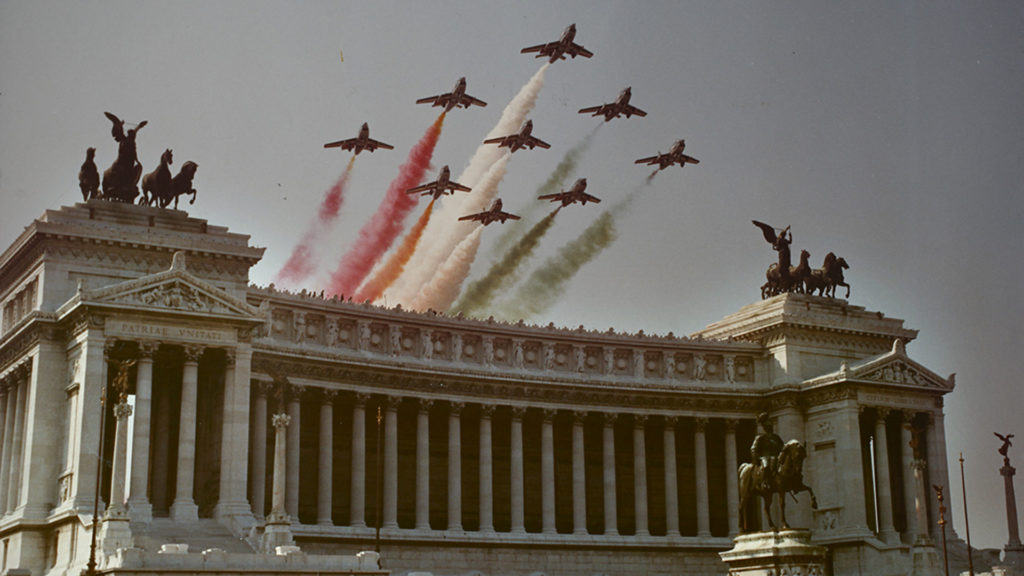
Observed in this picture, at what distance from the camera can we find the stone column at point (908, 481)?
3499 inches

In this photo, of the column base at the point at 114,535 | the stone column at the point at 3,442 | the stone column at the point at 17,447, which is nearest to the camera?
the column base at the point at 114,535

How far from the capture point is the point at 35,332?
67.3m

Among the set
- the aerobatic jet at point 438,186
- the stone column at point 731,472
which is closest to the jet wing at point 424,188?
the aerobatic jet at point 438,186

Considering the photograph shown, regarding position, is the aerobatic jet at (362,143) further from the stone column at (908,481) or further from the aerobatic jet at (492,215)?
the stone column at (908,481)

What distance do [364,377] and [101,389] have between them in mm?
18638

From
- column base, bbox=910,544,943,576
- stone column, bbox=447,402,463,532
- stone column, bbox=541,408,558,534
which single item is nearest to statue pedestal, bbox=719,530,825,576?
column base, bbox=910,544,943,576

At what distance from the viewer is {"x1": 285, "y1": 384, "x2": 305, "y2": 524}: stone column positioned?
7569 centimetres

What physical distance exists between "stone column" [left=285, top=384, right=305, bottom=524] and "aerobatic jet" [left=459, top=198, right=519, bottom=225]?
74.4 ft

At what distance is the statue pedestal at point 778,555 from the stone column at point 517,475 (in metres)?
31.5

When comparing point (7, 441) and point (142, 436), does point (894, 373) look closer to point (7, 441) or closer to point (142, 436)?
point (142, 436)

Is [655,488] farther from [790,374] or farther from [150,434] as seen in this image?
[150,434]

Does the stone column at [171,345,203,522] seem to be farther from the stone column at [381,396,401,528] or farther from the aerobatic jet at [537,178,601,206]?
the aerobatic jet at [537,178,601,206]

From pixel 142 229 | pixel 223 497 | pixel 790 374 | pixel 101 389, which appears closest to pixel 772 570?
pixel 223 497

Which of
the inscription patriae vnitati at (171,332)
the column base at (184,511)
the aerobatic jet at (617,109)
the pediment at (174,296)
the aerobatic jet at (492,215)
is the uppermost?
the aerobatic jet at (617,109)
